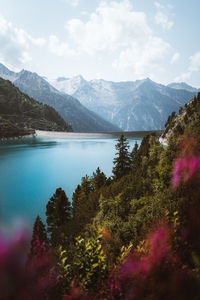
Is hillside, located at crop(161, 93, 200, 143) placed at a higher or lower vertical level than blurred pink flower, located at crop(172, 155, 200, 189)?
higher

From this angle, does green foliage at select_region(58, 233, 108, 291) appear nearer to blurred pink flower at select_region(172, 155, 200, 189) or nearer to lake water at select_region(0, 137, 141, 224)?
blurred pink flower at select_region(172, 155, 200, 189)

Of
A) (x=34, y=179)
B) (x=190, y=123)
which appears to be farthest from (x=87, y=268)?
(x=34, y=179)

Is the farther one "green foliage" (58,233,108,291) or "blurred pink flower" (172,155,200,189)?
"green foliage" (58,233,108,291)

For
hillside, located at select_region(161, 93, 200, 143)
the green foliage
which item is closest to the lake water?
hillside, located at select_region(161, 93, 200, 143)

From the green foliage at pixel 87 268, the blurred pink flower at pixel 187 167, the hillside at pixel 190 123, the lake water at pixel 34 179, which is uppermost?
the hillside at pixel 190 123

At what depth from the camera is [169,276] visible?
1.70 metres

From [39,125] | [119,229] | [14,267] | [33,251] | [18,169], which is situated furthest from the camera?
[39,125]

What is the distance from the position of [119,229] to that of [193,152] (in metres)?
6.33

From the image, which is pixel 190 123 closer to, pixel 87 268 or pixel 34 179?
pixel 87 268

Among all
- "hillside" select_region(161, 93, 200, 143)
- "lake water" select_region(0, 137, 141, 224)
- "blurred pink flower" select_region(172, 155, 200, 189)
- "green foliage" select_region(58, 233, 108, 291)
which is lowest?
"lake water" select_region(0, 137, 141, 224)

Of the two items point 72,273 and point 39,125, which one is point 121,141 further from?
point 39,125

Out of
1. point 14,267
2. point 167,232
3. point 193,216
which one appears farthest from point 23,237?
point 193,216

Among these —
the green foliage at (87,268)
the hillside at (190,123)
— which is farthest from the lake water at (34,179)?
the green foliage at (87,268)

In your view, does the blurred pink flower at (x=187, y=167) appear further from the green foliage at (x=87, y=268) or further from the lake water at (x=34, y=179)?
the lake water at (x=34, y=179)
